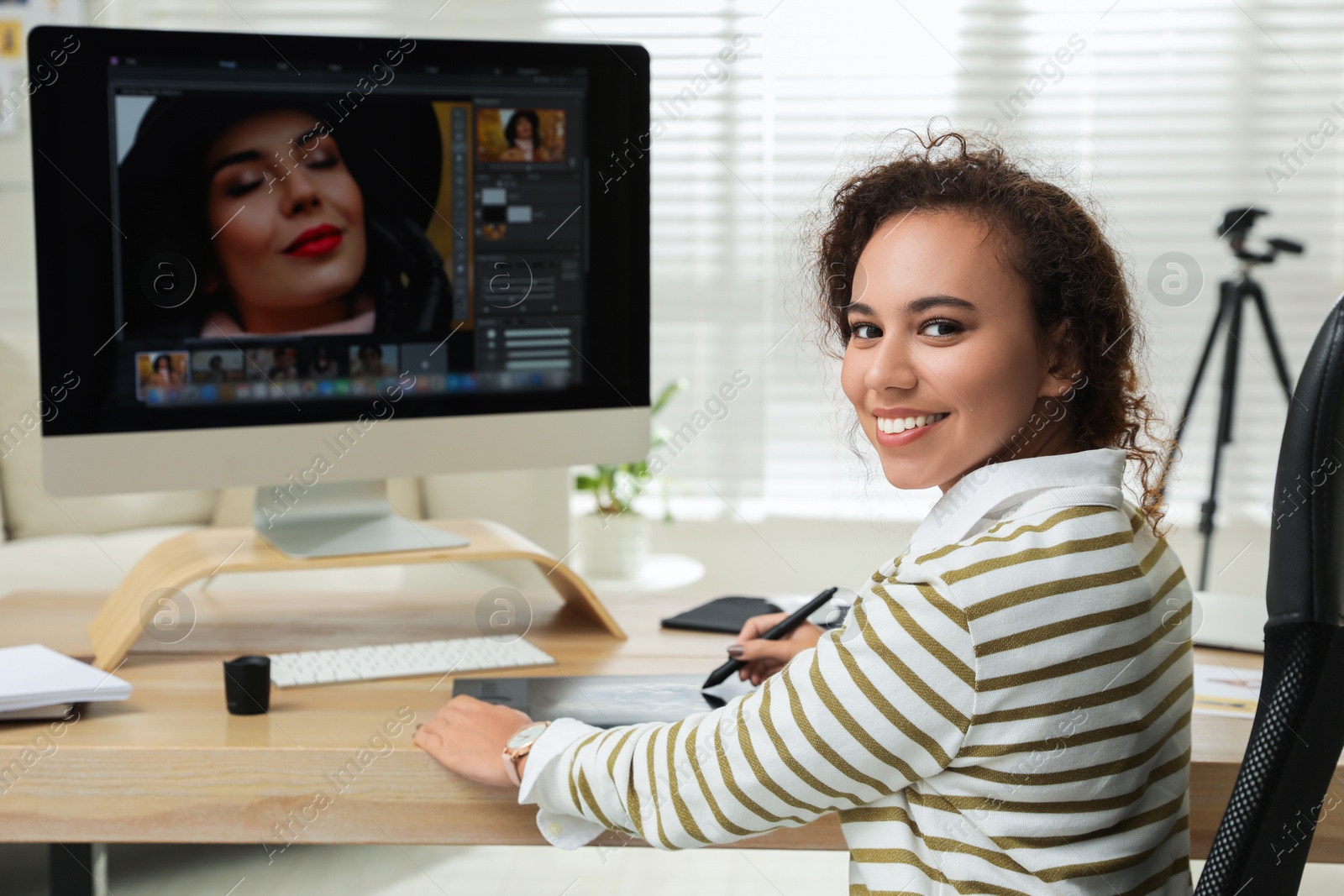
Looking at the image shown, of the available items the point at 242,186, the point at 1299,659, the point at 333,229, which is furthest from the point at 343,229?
the point at 1299,659

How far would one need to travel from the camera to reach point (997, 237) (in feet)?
2.79

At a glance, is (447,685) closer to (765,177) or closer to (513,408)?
(513,408)

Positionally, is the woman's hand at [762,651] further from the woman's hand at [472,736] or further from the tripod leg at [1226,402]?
the tripod leg at [1226,402]

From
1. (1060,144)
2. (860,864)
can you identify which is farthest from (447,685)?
(1060,144)

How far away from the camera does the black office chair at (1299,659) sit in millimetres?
662

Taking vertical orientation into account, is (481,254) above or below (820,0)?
below

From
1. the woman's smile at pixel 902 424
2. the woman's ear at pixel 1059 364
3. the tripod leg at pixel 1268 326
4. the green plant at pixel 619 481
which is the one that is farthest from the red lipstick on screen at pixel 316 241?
the tripod leg at pixel 1268 326

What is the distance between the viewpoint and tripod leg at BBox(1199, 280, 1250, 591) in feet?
8.47

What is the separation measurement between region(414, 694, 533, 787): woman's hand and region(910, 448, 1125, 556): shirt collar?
14.3 inches

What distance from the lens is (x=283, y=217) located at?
1297 mm

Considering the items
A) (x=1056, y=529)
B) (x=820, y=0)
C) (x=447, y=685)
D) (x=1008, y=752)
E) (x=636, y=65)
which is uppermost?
(x=820, y=0)

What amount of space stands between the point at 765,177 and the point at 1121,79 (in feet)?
2.99

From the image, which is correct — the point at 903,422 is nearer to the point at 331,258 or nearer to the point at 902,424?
the point at 902,424

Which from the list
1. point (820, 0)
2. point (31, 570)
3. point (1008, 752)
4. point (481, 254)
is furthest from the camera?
point (820, 0)
